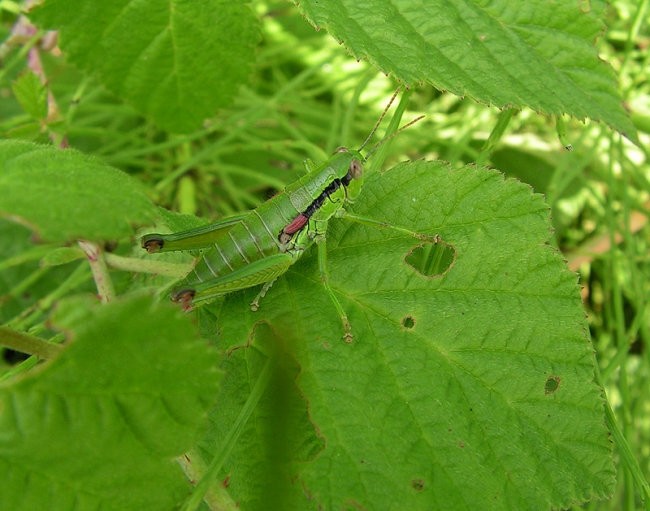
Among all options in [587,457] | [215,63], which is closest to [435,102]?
[215,63]

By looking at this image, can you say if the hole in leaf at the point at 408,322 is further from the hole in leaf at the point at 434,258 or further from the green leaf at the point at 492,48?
the green leaf at the point at 492,48

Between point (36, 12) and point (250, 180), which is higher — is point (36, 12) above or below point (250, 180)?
above

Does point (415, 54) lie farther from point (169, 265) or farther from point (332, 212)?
point (169, 265)

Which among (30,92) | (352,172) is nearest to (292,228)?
(352,172)

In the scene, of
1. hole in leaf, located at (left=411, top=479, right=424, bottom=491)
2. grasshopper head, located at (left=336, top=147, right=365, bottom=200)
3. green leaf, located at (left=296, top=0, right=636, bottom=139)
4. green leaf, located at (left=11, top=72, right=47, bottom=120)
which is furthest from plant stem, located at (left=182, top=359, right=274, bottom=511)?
green leaf, located at (left=11, top=72, right=47, bottom=120)

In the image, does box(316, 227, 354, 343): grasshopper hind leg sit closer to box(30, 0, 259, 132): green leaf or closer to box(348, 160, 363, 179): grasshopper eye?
box(348, 160, 363, 179): grasshopper eye

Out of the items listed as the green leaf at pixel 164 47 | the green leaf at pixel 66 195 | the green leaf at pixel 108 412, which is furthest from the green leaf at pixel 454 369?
the green leaf at pixel 164 47

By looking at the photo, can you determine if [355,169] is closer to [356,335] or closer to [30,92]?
[356,335]
